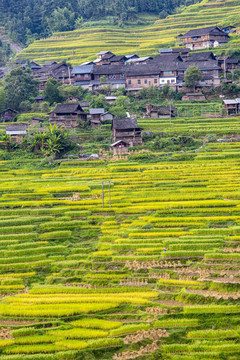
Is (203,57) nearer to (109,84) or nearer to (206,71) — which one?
(206,71)

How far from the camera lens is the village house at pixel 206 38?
244ft

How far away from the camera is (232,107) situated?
54.7 meters

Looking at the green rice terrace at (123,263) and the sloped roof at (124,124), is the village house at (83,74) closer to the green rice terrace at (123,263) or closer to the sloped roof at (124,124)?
the sloped roof at (124,124)

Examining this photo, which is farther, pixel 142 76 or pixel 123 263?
pixel 142 76

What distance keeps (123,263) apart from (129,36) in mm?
73692

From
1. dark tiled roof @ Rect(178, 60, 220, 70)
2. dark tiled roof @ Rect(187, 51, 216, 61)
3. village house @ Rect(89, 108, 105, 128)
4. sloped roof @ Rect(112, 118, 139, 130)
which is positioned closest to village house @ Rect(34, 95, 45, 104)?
village house @ Rect(89, 108, 105, 128)

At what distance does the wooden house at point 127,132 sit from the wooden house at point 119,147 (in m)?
0.91

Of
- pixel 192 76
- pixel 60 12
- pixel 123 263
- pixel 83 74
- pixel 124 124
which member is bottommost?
pixel 123 263

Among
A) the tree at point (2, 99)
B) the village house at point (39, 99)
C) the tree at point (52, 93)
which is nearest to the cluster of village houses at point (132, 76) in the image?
the village house at point (39, 99)

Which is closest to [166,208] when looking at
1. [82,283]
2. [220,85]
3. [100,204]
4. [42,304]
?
[100,204]

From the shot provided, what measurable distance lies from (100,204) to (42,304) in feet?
43.8

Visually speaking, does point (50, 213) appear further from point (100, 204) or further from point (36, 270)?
point (36, 270)

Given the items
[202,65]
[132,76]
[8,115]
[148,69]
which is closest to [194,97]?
[202,65]

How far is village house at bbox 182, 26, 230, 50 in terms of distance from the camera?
244 feet
